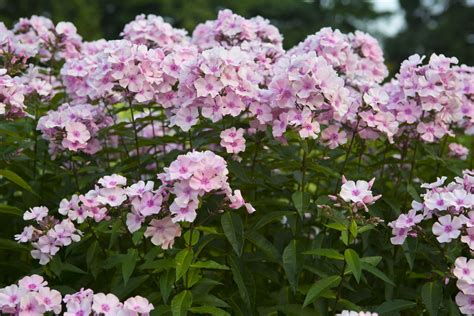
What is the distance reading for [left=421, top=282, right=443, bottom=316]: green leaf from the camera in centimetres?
269

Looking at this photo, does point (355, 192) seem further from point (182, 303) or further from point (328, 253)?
point (182, 303)

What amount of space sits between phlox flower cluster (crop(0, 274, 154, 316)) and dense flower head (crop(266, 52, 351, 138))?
97 cm

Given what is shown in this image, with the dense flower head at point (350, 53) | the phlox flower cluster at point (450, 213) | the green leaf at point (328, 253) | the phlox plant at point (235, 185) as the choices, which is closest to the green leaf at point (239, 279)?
the phlox plant at point (235, 185)

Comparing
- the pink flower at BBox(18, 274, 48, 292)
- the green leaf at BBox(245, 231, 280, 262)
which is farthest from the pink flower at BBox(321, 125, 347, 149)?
the pink flower at BBox(18, 274, 48, 292)

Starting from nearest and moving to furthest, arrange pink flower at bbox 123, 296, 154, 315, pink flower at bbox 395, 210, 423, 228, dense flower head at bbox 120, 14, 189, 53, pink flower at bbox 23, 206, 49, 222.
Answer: pink flower at bbox 123, 296, 154, 315, pink flower at bbox 395, 210, 423, 228, pink flower at bbox 23, 206, 49, 222, dense flower head at bbox 120, 14, 189, 53

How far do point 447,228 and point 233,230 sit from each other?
2.47ft

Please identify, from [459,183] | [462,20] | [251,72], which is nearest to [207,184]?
[251,72]

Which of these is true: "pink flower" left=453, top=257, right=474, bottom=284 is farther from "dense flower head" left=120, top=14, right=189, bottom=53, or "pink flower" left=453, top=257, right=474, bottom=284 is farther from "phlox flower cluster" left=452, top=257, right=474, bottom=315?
"dense flower head" left=120, top=14, right=189, bottom=53

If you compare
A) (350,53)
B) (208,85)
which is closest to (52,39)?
(208,85)

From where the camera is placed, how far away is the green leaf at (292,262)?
2824mm

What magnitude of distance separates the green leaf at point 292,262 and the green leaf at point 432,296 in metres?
0.46

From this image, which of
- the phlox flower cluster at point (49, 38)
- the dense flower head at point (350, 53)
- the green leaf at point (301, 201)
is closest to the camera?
the green leaf at point (301, 201)

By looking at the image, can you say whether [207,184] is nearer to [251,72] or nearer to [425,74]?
[251,72]

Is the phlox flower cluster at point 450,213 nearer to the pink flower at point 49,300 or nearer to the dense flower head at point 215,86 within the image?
the dense flower head at point 215,86
